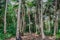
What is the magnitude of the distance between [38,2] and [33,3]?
124 centimetres

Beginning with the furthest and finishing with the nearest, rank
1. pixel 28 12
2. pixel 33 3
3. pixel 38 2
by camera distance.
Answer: pixel 28 12 < pixel 33 3 < pixel 38 2

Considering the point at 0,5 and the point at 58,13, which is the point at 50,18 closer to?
the point at 58,13

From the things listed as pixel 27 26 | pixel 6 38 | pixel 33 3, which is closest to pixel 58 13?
pixel 33 3

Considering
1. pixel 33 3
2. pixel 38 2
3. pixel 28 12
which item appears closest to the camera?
pixel 38 2

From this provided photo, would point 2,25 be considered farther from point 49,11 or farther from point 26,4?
point 49,11

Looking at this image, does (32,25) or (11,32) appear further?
(32,25)

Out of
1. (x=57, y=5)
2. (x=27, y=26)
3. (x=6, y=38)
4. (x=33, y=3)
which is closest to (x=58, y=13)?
(x=57, y=5)

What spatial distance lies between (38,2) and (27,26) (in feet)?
12.6

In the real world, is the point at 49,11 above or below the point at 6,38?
above

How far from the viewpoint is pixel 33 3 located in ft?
52.1

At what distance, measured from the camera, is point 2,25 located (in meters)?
17.1

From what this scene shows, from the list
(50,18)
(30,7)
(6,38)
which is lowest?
(6,38)

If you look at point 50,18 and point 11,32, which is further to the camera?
point 50,18

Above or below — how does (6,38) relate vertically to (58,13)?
below
